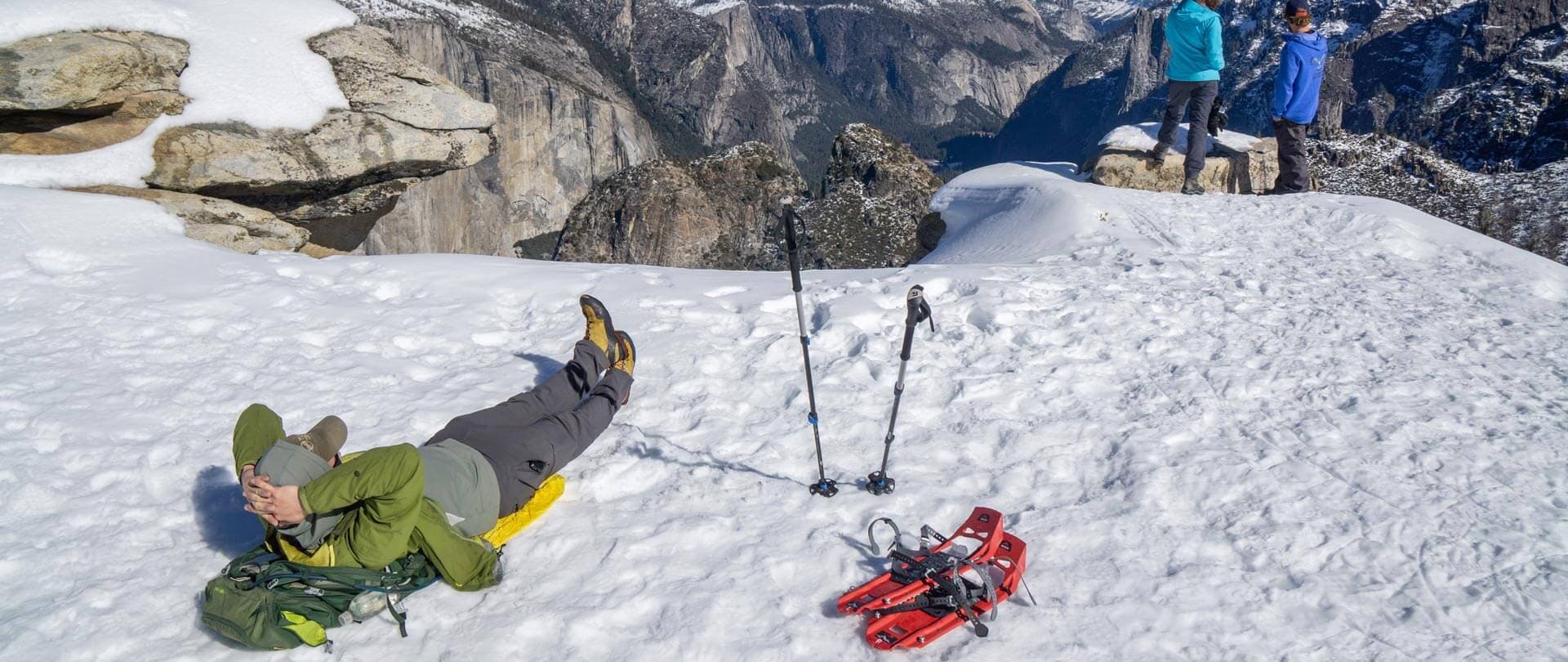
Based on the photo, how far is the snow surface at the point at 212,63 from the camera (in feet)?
37.9

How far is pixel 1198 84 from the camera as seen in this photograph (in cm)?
1590

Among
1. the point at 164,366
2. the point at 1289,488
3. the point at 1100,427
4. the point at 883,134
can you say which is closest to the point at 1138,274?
the point at 1100,427

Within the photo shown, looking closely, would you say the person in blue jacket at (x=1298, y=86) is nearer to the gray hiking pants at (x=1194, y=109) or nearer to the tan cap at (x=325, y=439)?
the gray hiking pants at (x=1194, y=109)

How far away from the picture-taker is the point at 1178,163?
17.6 meters

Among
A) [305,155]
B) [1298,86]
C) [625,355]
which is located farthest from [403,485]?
[1298,86]

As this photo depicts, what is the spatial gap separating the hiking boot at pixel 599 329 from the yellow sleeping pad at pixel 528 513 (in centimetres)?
171

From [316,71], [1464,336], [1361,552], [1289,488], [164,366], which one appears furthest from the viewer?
[316,71]

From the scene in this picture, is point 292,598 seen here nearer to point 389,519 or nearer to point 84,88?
point 389,519

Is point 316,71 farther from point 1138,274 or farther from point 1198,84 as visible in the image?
point 1198,84

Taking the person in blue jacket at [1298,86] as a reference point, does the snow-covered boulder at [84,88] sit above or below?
above

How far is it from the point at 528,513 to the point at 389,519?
1240 millimetres

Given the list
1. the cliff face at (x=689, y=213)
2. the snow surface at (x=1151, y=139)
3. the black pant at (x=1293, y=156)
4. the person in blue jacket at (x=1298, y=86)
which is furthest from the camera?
the cliff face at (x=689, y=213)

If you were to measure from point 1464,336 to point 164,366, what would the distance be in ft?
41.9

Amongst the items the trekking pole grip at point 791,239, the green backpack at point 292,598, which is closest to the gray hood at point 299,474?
the green backpack at point 292,598
